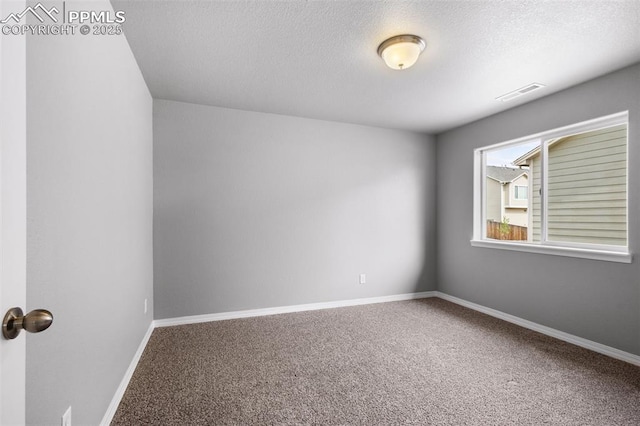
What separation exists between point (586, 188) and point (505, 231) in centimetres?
105

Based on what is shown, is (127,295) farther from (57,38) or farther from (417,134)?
(417,134)

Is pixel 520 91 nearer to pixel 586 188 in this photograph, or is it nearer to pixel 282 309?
pixel 586 188

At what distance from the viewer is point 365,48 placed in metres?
2.37

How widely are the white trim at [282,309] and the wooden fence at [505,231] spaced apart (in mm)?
1271

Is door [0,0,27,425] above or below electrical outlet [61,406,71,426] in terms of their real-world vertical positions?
above

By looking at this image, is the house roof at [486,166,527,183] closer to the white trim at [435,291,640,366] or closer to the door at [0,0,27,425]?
the white trim at [435,291,640,366]

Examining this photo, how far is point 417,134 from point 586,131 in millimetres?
2040

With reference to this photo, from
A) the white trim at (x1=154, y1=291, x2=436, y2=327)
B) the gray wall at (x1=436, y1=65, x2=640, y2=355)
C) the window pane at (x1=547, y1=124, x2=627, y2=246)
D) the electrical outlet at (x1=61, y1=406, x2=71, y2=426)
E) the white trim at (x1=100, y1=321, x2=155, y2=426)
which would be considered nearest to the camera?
the electrical outlet at (x1=61, y1=406, x2=71, y2=426)

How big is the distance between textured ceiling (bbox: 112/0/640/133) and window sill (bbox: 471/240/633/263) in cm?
156

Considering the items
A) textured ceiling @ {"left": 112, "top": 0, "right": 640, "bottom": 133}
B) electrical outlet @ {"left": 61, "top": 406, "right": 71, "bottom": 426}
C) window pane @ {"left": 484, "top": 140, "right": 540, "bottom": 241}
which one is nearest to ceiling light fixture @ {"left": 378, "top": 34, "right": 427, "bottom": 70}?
textured ceiling @ {"left": 112, "top": 0, "right": 640, "bottom": 133}

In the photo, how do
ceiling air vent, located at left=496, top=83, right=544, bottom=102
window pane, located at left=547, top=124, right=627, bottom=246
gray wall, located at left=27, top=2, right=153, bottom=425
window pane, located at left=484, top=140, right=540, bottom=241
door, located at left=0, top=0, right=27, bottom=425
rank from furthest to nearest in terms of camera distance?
window pane, located at left=484, top=140, right=540, bottom=241
ceiling air vent, located at left=496, top=83, right=544, bottom=102
window pane, located at left=547, top=124, right=627, bottom=246
gray wall, located at left=27, top=2, right=153, bottom=425
door, located at left=0, top=0, right=27, bottom=425

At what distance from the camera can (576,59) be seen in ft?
8.15

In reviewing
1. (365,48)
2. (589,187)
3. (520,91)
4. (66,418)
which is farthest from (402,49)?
(66,418)

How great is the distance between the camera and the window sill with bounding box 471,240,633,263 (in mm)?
2654
